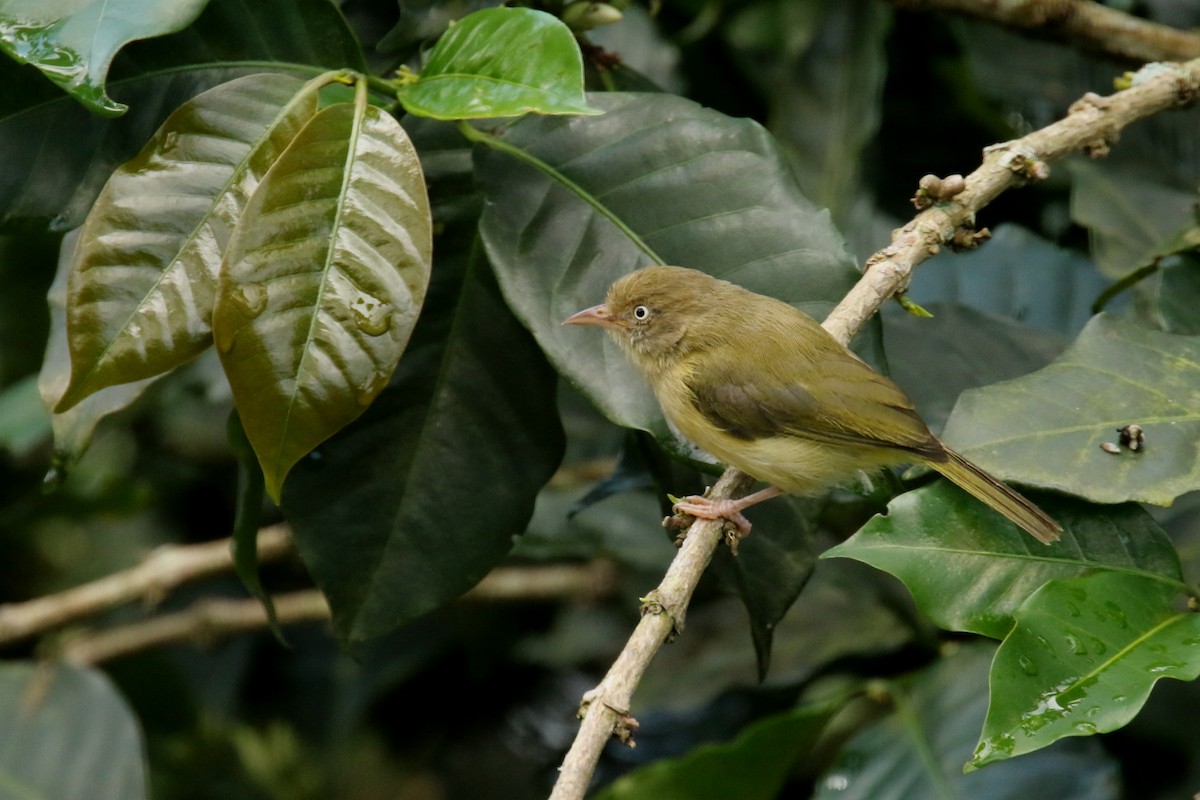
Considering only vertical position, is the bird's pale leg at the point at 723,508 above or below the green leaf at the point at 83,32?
below

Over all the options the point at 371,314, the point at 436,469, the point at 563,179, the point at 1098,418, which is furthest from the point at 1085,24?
the point at 371,314

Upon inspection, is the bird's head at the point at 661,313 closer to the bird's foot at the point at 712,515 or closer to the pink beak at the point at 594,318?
the pink beak at the point at 594,318

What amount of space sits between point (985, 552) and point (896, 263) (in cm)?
60

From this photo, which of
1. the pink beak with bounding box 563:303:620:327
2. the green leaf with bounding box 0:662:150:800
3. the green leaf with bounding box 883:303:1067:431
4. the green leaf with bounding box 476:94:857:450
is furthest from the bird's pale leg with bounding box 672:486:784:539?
the green leaf with bounding box 0:662:150:800

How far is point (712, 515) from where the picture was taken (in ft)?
7.12

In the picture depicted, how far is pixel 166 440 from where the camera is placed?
4.84 metres

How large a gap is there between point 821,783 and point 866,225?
5.52 ft

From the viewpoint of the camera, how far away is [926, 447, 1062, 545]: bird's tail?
80.5 inches

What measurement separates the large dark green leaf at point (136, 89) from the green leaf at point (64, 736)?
1671mm

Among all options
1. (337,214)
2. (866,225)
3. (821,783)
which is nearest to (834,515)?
(821,783)

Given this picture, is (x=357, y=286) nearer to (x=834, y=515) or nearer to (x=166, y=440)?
(x=834, y=515)

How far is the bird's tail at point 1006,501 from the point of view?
2.04 meters

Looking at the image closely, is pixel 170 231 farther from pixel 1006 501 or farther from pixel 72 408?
pixel 1006 501

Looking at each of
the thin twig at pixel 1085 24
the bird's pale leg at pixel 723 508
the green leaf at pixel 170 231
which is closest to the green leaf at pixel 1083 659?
the bird's pale leg at pixel 723 508
